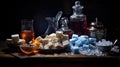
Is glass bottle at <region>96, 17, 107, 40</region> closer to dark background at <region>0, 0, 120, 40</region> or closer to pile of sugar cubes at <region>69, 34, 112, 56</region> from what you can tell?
pile of sugar cubes at <region>69, 34, 112, 56</region>

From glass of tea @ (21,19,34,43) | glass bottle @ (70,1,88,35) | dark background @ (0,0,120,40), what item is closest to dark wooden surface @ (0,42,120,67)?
glass of tea @ (21,19,34,43)

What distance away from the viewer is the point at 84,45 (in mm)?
1777

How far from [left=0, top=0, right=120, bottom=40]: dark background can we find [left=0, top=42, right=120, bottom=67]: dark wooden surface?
1.66ft

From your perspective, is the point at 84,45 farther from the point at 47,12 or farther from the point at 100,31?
the point at 47,12

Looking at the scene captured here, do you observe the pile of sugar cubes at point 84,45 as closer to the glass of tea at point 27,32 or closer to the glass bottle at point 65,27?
the glass bottle at point 65,27

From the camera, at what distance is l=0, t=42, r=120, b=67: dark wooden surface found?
1.62m

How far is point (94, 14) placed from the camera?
2.11 meters

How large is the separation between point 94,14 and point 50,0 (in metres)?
0.37
